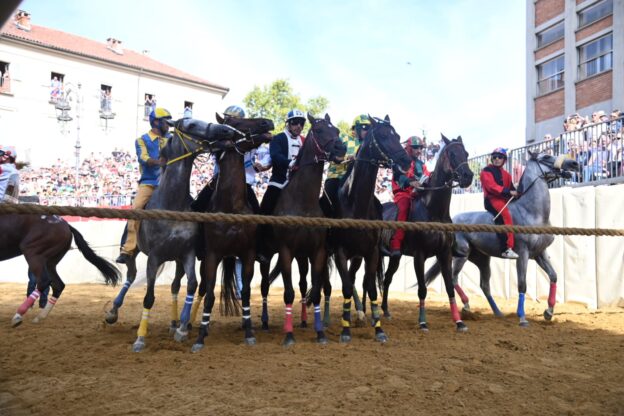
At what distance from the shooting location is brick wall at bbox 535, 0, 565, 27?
25348 millimetres

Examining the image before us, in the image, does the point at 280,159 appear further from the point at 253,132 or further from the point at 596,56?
the point at 596,56

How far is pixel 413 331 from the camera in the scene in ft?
23.1

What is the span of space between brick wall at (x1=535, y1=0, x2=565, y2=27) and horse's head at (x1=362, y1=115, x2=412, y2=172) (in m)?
23.5

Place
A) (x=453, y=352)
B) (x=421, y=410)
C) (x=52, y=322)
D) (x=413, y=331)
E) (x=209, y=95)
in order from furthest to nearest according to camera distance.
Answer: (x=209, y=95), (x=52, y=322), (x=413, y=331), (x=453, y=352), (x=421, y=410)

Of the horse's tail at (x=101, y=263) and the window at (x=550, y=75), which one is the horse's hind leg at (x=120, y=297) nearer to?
the horse's tail at (x=101, y=263)

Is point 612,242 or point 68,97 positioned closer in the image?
point 612,242

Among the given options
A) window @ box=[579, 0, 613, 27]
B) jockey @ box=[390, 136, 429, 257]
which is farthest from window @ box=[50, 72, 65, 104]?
jockey @ box=[390, 136, 429, 257]

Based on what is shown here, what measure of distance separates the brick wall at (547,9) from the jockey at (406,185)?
859 inches

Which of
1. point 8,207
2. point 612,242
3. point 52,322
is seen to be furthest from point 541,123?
point 8,207

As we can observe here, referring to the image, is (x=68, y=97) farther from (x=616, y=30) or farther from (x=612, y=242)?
Answer: (x=612, y=242)

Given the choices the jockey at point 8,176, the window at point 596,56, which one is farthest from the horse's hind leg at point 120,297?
the window at point 596,56

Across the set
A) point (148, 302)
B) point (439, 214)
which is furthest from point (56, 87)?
point (439, 214)

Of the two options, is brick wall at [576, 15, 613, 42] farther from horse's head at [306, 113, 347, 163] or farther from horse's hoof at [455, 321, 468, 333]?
horse's head at [306, 113, 347, 163]

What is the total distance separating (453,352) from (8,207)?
176 inches
